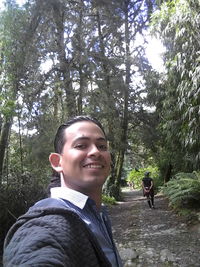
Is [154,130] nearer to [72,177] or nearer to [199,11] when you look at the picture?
[199,11]

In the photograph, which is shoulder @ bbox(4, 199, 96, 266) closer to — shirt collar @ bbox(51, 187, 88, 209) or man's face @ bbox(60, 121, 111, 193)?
shirt collar @ bbox(51, 187, 88, 209)

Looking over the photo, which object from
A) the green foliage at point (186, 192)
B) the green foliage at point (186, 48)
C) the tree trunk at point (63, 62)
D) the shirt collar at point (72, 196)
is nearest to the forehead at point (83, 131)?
the shirt collar at point (72, 196)

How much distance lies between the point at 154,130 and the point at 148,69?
360 cm

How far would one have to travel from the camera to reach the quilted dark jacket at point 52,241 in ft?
3.03

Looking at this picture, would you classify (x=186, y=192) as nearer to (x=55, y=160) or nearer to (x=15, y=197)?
(x=15, y=197)

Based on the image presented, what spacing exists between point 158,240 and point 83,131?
5.37 meters

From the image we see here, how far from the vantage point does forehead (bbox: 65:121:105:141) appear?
1.48 meters

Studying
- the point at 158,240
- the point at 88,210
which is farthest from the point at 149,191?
the point at 88,210

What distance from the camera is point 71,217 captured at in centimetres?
105

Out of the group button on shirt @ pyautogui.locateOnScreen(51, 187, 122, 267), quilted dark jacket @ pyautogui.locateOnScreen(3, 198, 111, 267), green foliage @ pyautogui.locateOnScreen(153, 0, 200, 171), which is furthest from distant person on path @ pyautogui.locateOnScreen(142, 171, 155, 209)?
quilted dark jacket @ pyautogui.locateOnScreen(3, 198, 111, 267)

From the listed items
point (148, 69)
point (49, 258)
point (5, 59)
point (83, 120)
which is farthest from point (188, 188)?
point (148, 69)

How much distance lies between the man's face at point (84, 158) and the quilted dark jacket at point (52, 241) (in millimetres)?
286

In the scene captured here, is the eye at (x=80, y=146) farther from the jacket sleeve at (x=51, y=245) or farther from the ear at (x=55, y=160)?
the jacket sleeve at (x=51, y=245)

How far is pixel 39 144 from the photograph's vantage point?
10992 mm
